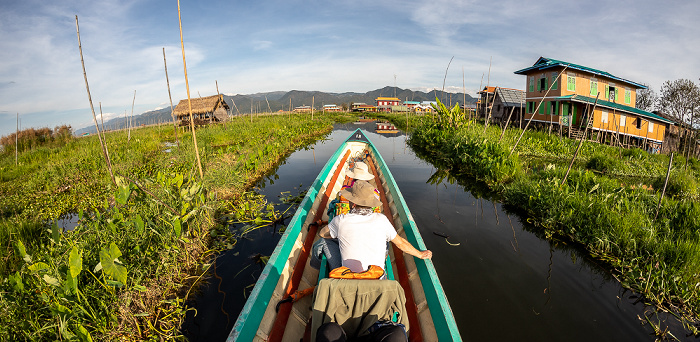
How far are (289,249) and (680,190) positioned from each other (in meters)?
8.96

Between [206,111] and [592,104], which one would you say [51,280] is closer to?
[592,104]

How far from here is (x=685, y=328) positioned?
3.10 m

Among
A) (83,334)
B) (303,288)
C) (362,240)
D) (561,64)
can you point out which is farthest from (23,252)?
(561,64)

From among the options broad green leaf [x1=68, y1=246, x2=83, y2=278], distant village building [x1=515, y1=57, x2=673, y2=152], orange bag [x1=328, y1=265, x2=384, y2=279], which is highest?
distant village building [x1=515, y1=57, x2=673, y2=152]

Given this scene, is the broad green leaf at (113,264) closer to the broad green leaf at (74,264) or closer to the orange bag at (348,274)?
the broad green leaf at (74,264)

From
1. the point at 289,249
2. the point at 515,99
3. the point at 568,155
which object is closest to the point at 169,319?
the point at 289,249

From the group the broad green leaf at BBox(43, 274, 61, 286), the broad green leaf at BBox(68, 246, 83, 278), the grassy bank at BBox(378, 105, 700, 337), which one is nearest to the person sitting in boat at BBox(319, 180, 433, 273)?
the broad green leaf at BBox(68, 246, 83, 278)

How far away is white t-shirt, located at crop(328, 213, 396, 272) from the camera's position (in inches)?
108

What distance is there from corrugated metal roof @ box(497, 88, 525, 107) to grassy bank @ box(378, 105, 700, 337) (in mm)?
17269

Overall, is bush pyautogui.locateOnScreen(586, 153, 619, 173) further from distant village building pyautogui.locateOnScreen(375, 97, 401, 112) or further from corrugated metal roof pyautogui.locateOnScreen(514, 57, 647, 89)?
distant village building pyautogui.locateOnScreen(375, 97, 401, 112)

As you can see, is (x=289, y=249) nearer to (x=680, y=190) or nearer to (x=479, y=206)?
(x=479, y=206)

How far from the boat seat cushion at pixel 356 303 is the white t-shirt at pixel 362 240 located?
1.82ft

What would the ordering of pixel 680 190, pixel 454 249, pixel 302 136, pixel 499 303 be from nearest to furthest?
pixel 499 303 → pixel 454 249 → pixel 680 190 → pixel 302 136

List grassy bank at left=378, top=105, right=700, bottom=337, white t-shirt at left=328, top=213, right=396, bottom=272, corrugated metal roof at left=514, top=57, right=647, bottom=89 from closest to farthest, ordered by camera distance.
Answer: white t-shirt at left=328, top=213, right=396, bottom=272, grassy bank at left=378, top=105, right=700, bottom=337, corrugated metal roof at left=514, top=57, right=647, bottom=89
